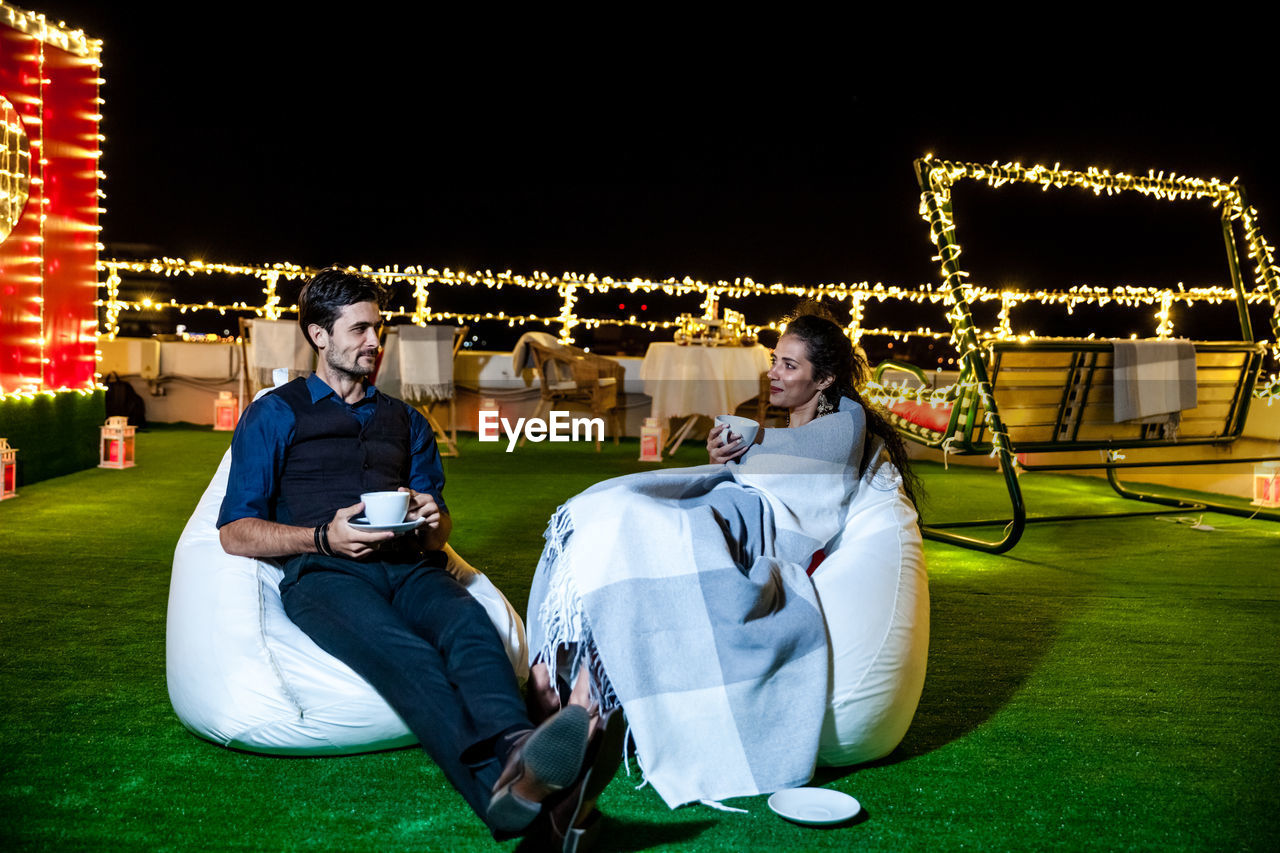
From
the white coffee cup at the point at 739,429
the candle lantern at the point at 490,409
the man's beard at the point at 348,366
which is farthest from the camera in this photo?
the candle lantern at the point at 490,409

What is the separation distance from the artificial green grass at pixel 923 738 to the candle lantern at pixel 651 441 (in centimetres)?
286

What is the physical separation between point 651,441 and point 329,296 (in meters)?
4.90

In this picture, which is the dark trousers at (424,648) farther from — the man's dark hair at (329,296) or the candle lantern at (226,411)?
the candle lantern at (226,411)

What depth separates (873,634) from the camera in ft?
6.64

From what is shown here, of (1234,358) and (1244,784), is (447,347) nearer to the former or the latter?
(1234,358)

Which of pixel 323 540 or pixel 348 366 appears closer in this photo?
pixel 323 540

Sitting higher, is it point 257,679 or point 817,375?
point 817,375

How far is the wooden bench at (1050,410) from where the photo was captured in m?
4.14

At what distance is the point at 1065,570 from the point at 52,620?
137 inches

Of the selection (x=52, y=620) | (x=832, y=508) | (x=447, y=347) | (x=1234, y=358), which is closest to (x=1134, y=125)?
(x=1234, y=358)

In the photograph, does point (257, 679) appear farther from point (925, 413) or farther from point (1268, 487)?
point (1268, 487)

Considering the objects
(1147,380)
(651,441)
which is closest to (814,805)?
(1147,380)

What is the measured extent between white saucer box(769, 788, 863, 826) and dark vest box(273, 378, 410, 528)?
1024 millimetres

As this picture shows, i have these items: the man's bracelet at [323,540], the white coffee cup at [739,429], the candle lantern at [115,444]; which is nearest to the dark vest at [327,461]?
the man's bracelet at [323,540]
